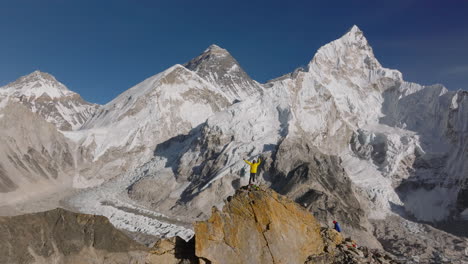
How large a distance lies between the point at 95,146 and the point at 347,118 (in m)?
73.5

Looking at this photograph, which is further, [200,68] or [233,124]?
[200,68]

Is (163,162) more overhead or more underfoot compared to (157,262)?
more overhead

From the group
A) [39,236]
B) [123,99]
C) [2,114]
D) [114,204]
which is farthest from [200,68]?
[39,236]

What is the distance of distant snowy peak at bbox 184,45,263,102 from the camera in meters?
169

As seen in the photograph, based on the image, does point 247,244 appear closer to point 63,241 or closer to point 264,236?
point 264,236

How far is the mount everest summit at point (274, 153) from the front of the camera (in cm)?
6725

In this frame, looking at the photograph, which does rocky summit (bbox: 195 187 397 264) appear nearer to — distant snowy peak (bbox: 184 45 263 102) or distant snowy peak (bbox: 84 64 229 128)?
distant snowy peak (bbox: 84 64 229 128)

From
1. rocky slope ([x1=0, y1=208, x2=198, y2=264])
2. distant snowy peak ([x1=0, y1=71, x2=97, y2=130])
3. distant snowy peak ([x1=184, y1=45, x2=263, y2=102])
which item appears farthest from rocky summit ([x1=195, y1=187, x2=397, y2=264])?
distant snowy peak ([x1=0, y1=71, x2=97, y2=130])

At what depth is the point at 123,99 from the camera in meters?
128

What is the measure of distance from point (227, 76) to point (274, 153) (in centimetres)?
10788

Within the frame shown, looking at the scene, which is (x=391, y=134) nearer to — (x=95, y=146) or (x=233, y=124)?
(x=233, y=124)

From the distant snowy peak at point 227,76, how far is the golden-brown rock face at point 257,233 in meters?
145

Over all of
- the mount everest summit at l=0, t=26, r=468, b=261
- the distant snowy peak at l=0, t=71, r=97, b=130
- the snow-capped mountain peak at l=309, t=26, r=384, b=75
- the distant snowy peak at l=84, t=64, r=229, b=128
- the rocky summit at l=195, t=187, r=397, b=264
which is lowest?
the rocky summit at l=195, t=187, r=397, b=264

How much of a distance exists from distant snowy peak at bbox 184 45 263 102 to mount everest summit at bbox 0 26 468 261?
1536 inches
